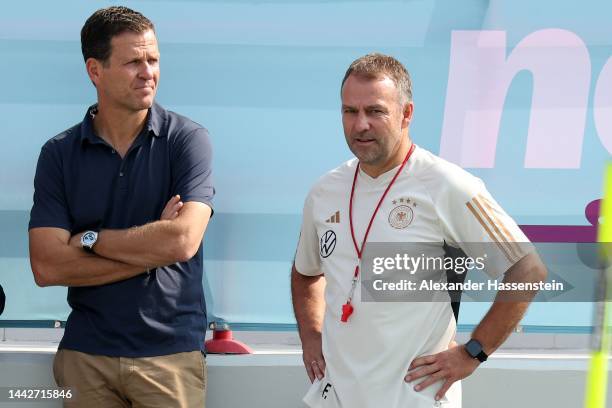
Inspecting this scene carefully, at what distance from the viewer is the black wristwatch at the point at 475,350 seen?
307 centimetres

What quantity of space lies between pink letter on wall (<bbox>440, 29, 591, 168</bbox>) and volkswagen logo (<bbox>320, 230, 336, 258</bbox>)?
93cm

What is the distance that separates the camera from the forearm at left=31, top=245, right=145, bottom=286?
339 centimetres

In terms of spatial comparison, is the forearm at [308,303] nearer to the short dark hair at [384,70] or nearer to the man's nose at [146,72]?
the short dark hair at [384,70]

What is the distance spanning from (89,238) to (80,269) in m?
0.10

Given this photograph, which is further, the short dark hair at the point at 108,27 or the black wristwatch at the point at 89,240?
the short dark hair at the point at 108,27

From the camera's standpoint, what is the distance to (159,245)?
333 cm

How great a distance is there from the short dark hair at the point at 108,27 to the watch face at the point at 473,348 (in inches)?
57.2

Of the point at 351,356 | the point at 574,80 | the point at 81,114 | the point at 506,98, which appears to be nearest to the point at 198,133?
the point at 81,114

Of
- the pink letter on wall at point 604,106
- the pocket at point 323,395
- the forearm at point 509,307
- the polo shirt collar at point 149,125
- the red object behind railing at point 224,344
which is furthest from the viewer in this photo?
the pink letter on wall at point 604,106

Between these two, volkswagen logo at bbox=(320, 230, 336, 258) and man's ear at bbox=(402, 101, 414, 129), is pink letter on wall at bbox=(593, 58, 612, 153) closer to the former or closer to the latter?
man's ear at bbox=(402, 101, 414, 129)

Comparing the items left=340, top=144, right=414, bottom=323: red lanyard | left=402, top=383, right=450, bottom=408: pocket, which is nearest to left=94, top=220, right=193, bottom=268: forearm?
left=340, top=144, right=414, bottom=323: red lanyard

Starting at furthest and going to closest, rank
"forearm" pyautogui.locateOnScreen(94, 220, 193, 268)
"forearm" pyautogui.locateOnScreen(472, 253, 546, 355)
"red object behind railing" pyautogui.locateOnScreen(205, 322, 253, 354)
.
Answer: "red object behind railing" pyautogui.locateOnScreen(205, 322, 253, 354) < "forearm" pyautogui.locateOnScreen(94, 220, 193, 268) < "forearm" pyautogui.locateOnScreen(472, 253, 546, 355)
